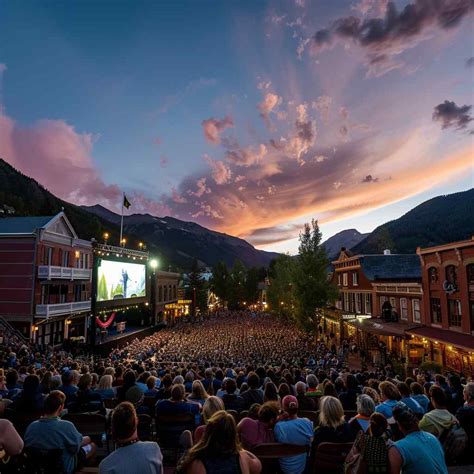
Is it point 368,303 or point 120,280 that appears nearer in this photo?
point 368,303

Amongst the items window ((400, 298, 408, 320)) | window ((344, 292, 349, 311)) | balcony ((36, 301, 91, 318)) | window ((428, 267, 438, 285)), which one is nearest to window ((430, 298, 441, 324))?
window ((428, 267, 438, 285))

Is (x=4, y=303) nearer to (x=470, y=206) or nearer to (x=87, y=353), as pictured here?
(x=87, y=353)

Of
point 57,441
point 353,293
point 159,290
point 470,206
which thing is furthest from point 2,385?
point 470,206

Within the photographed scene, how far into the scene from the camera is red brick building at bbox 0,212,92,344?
2800cm

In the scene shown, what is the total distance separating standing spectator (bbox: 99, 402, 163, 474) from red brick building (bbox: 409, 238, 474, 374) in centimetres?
2090

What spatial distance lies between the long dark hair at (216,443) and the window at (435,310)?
85.5 feet

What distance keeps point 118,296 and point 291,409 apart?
33.0 m

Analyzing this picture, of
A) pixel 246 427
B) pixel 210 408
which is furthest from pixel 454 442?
pixel 210 408

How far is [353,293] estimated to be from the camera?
39.0 meters

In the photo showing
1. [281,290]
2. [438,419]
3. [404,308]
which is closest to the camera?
[438,419]

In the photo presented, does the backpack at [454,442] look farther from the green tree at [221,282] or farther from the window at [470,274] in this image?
the green tree at [221,282]

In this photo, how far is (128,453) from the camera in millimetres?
3172

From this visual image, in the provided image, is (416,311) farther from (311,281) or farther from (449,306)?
(311,281)

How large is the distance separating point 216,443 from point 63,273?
31932 millimetres
